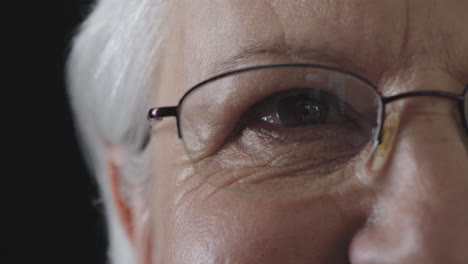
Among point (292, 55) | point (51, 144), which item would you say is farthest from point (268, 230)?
point (51, 144)

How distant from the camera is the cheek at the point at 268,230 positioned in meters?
0.86

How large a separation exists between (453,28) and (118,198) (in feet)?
3.47

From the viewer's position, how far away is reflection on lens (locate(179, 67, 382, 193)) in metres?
0.91

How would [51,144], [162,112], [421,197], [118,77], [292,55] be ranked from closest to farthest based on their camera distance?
[421,197]
[292,55]
[162,112]
[118,77]
[51,144]

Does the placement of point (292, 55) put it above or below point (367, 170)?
above

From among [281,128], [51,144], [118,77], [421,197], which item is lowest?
[421,197]

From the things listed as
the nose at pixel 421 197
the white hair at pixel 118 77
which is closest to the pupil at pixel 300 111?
the nose at pixel 421 197

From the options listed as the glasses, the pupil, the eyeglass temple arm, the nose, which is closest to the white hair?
the eyeglass temple arm

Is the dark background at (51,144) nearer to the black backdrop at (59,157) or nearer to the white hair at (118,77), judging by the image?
the black backdrop at (59,157)

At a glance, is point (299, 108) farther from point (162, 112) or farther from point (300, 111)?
point (162, 112)

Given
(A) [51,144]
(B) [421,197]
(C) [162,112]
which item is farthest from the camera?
(A) [51,144]

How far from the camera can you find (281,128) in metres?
0.98

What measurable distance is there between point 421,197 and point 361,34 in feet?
1.00

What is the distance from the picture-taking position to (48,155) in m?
2.18
